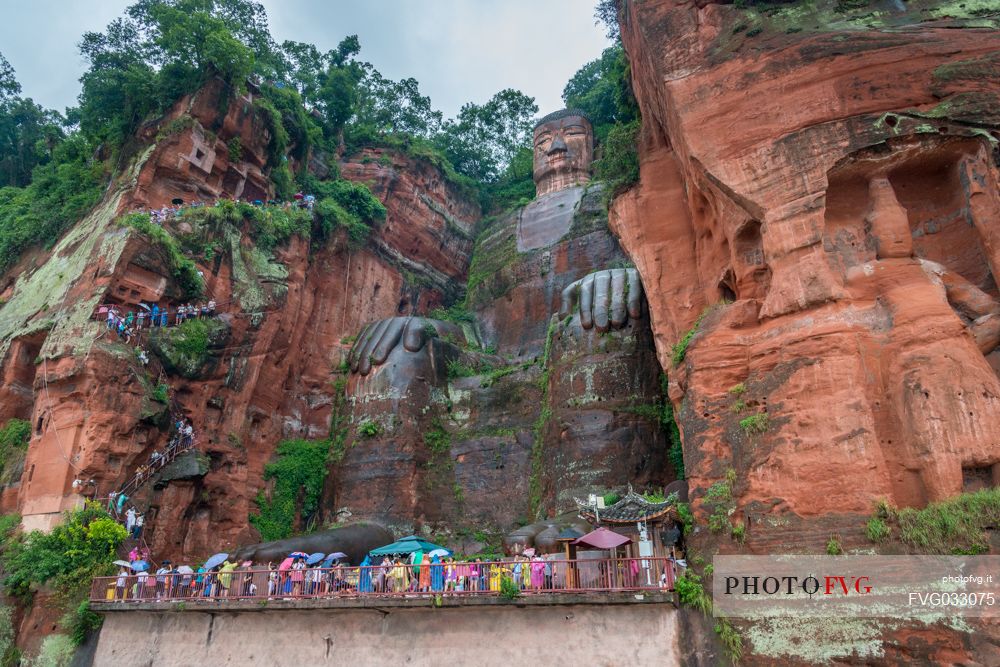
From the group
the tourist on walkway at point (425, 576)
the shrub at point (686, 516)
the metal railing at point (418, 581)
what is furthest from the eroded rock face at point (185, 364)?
the shrub at point (686, 516)

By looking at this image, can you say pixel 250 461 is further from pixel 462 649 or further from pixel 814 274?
pixel 814 274

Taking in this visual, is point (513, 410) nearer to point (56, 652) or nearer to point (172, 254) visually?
point (172, 254)

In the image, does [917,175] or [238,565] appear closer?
[917,175]

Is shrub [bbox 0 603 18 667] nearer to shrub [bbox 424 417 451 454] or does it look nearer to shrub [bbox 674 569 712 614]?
shrub [bbox 424 417 451 454]

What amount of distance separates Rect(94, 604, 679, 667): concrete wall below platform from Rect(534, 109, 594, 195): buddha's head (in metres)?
28.3

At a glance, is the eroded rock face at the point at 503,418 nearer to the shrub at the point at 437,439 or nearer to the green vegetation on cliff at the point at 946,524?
the shrub at the point at 437,439

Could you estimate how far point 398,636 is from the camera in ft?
44.9

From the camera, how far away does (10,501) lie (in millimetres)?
20516

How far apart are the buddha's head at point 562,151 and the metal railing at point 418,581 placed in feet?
90.7

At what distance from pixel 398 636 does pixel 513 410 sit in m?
11.8

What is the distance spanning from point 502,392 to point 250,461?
9.01 metres

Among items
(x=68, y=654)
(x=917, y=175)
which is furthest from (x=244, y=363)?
(x=917, y=175)

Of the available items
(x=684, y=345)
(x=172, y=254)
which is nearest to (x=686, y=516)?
(x=684, y=345)

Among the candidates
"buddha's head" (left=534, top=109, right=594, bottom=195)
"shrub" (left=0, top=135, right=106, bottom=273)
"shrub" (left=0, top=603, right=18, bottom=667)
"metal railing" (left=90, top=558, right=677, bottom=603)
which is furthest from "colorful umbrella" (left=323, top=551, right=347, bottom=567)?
"buddha's head" (left=534, top=109, right=594, bottom=195)
